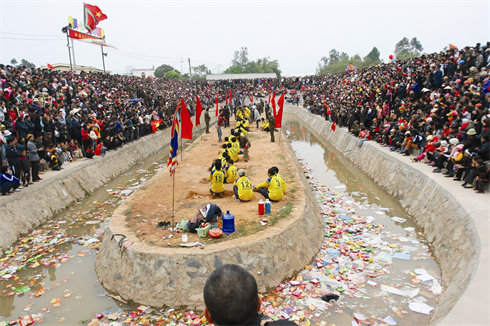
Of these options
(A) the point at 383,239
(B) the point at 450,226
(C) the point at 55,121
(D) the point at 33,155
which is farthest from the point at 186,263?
(C) the point at 55,121

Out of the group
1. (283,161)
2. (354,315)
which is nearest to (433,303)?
(354,315)

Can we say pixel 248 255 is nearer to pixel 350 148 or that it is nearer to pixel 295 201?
pixel 295 201

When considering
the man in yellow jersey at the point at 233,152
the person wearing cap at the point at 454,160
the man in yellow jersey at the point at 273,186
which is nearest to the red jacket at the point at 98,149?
the man in yellow jersey at the point at 233,152

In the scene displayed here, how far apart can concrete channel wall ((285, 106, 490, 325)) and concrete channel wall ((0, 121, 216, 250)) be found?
10.7m

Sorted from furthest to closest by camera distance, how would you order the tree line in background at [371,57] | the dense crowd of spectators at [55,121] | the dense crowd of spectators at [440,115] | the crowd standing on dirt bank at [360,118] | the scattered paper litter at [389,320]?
the tree line in background at [371,57] → the dense crowd of spectators at [55,121] → the crowd standing on dirt bank at [360,118] → the dense crowd of spectators at [440,115] → the scattered paper litter at [389,320]

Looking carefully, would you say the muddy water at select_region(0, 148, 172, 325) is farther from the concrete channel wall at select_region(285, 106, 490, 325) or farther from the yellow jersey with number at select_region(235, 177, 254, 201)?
the concrete channel wall at select_region(285, 106, 490, 325)

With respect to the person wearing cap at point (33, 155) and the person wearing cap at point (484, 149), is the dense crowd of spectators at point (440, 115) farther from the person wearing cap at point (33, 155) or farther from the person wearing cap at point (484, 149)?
the person wearing cap at point (33, 155)

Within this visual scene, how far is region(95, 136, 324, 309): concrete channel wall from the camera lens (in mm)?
6570

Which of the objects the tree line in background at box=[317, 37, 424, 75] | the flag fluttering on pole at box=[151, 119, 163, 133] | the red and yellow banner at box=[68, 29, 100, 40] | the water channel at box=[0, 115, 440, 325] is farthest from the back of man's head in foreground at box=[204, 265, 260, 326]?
the tree line in background at box=[317, 37, 424, 75]

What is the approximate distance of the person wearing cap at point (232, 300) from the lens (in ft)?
6.53

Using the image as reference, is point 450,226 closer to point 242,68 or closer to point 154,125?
point 154,125

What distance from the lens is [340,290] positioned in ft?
22.7

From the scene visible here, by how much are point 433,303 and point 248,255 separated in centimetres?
373

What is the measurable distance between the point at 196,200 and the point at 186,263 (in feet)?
13.3
